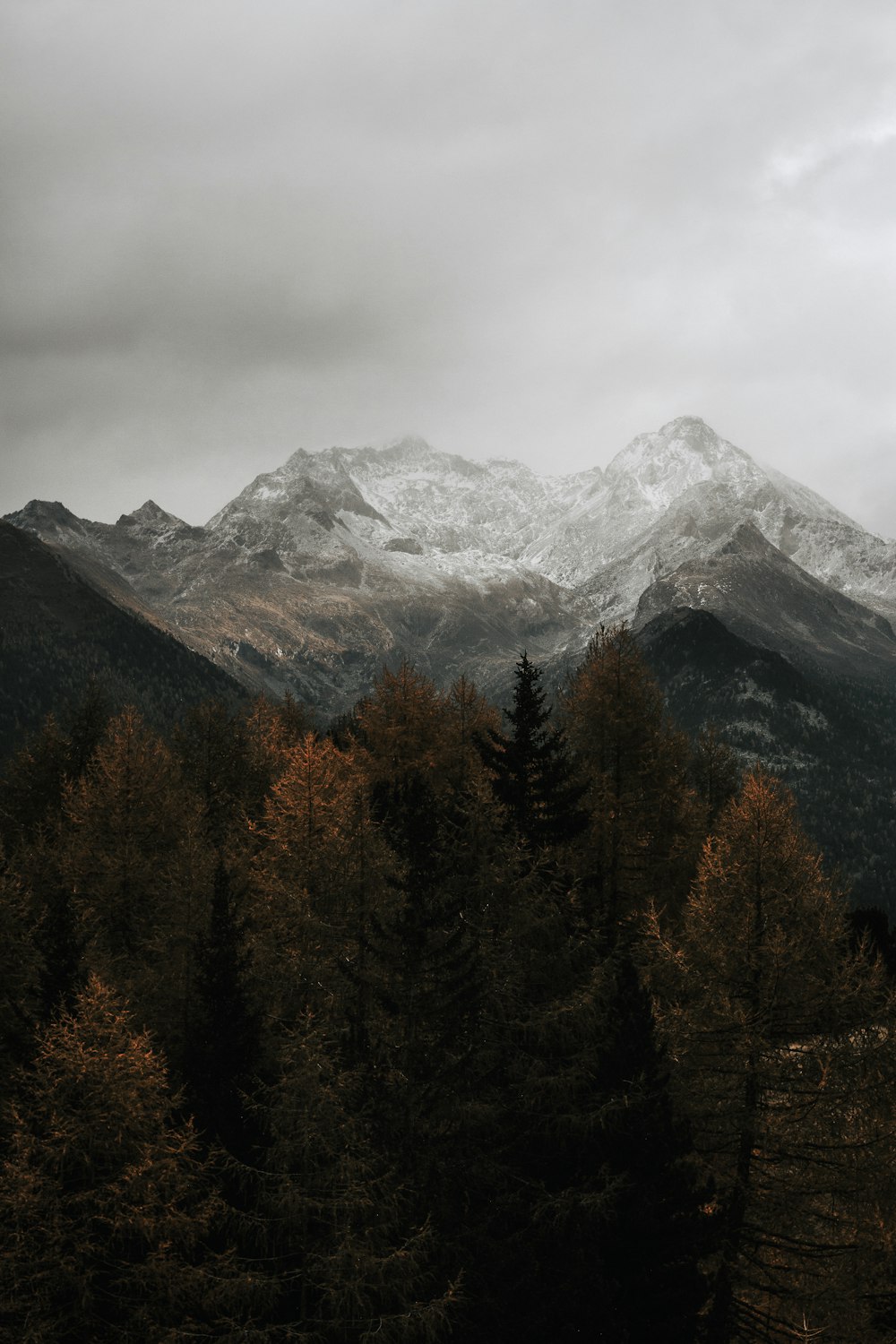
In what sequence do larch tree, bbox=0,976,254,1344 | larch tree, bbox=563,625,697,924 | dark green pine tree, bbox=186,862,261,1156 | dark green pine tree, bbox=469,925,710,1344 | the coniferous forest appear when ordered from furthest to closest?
larch tree, bbox=563,625,697,924
dark green pine tree, bbox=186,862,261,1156
larch tree, bbox=0,976,254,1344
the coniferous forest
dark green pine tree, bbox=469,925,710,1344

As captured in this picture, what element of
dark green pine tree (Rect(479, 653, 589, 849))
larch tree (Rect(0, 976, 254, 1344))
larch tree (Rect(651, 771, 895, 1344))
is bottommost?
larch tree (Rect(0, 976, 254, 1344))

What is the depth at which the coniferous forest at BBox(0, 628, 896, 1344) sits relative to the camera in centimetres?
1809

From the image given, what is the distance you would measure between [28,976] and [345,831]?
11.4m

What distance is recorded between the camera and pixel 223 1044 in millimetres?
23422

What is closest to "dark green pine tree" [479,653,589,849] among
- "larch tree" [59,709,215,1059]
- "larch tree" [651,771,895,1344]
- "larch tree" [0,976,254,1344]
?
"larch tree" [651,771,895,1344]

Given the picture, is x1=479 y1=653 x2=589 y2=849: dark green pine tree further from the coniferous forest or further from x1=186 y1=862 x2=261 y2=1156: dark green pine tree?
x1=186 y1=862 x2=261 y2=1156: dark green pine tree

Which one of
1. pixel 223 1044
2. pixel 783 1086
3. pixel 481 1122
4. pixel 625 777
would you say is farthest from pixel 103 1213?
pixel 625 777

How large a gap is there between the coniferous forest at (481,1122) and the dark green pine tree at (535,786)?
0.48ft

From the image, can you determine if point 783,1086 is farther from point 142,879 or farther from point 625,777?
point 142,879

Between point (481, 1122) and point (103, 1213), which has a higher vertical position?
point (481, 1122)

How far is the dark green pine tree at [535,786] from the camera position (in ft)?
89.2

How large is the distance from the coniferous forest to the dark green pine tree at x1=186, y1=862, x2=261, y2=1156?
10 cm

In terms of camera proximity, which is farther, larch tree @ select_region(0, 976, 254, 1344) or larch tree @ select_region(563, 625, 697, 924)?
larch tree @ select_region(563, 625, 697, 924)

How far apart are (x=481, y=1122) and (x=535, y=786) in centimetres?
1037
